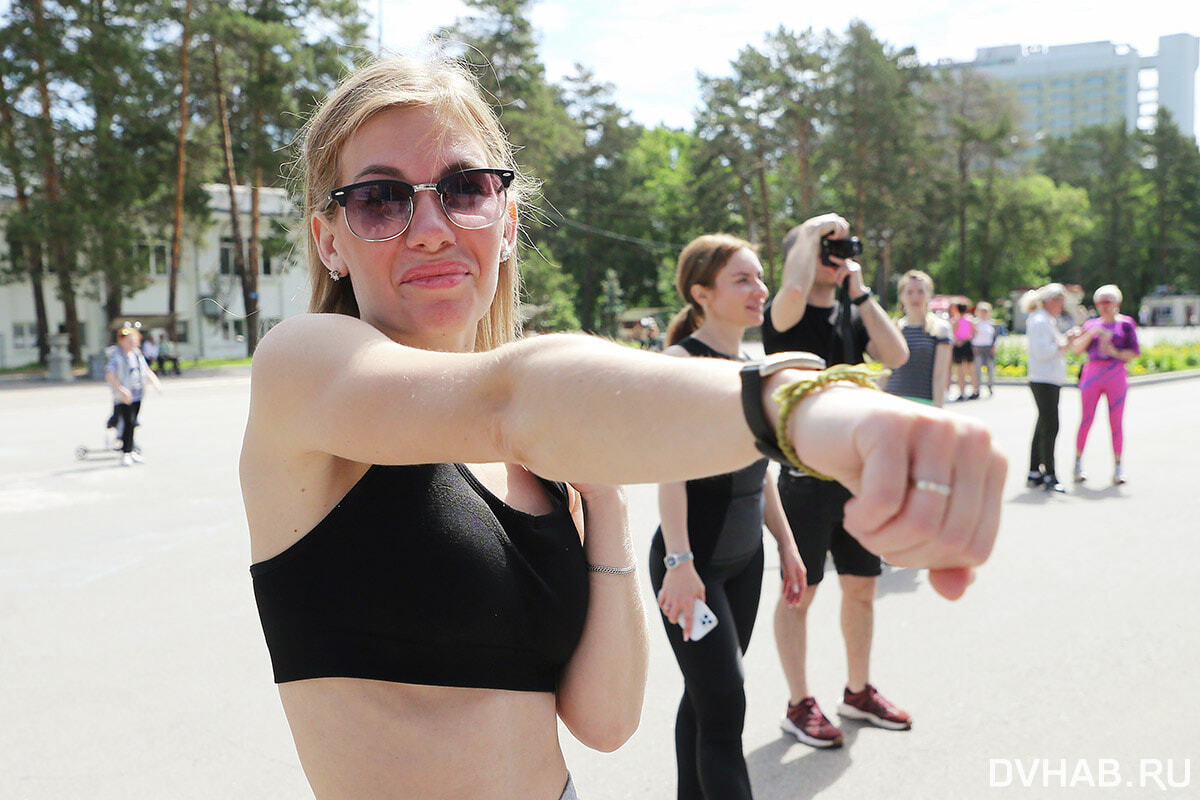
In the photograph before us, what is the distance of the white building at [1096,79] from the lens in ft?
570

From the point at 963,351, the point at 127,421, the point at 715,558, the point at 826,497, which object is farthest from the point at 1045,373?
the point at 127,421

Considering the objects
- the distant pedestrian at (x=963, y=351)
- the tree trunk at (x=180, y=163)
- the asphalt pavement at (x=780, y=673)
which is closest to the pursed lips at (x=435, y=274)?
the asphalt pavement at (x=780, y=673)

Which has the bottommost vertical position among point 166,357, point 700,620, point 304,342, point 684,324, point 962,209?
point 166,357

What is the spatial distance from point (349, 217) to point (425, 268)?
0.15 m

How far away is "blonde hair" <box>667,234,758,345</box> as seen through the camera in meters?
→ 3.99

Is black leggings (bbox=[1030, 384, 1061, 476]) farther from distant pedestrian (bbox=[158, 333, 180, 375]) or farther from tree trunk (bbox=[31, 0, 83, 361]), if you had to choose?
tree trunk (bbox=[31, 0, 83, 361])

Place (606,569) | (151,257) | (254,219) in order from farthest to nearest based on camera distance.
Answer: (151,257) < (254,219) < (606,569)

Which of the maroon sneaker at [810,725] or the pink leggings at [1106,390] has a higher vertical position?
the pink leggings at [1106,390]

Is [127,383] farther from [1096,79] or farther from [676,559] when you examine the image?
[1096,79]

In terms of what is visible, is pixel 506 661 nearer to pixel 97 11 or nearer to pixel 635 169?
pixel 97 11

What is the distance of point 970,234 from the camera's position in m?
67.4

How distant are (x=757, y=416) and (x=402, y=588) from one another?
77 centimetres

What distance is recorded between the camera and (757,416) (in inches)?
34.4

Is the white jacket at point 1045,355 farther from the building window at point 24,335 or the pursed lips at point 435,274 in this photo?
the building window at point 24,335
